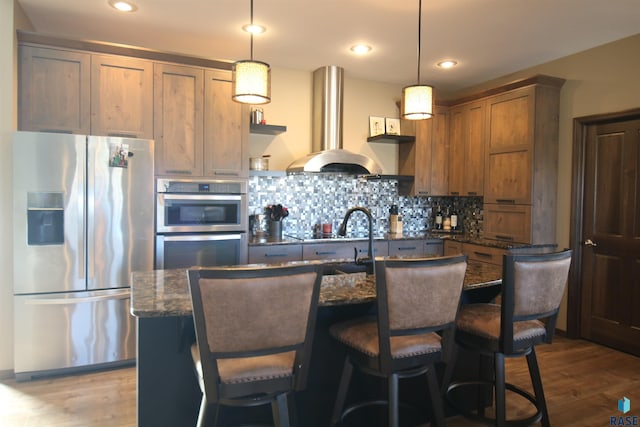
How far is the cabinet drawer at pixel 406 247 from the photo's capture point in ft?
15.0

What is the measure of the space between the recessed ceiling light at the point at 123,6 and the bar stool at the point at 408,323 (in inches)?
106

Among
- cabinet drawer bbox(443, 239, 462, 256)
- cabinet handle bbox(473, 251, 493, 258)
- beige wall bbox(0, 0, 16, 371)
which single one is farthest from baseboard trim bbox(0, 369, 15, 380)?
cabinet handle bbox(473, 251, 493, 258)

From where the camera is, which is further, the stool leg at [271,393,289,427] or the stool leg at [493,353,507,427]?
the stool leg at [493,353,507,427]

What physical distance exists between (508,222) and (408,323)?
303 cm

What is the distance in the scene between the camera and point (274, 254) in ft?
13.0

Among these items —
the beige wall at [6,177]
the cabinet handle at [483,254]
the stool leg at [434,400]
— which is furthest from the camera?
the cabinet handle at [483,254]

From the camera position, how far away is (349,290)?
78.5 inches

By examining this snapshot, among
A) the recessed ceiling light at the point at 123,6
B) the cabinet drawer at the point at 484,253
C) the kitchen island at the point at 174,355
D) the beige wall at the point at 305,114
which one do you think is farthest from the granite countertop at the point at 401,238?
the recessed ceiling light at the point at 123,6

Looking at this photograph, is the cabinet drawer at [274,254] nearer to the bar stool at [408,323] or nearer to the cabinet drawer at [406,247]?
the cabinet drawer at [406,247]

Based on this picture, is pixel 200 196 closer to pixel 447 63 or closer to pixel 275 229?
pixel 275 229

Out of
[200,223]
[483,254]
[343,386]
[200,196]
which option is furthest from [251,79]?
[483,254]

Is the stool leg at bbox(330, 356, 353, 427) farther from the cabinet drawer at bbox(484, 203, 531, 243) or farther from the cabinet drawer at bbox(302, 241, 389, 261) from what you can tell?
the cabinet drawer at bbox(484, 203, 531, 243)

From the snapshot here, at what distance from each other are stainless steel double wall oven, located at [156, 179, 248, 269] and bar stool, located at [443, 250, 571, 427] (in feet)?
7.16

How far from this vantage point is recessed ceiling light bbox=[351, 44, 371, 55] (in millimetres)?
3941
